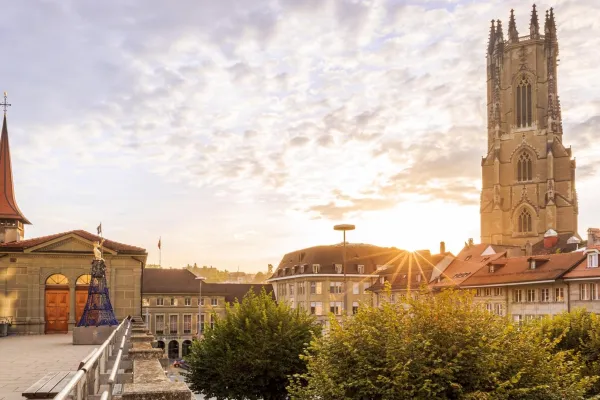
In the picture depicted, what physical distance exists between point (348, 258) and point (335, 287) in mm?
5860

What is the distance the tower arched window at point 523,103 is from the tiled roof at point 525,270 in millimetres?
55958

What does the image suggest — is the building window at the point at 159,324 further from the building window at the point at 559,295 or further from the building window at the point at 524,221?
the building window at the point at 559,295

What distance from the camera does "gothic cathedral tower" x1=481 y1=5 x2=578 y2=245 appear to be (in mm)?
123250

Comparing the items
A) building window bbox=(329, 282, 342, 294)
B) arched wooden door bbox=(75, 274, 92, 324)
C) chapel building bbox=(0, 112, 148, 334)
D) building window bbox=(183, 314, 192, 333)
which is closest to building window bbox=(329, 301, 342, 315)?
building window bbox=(329, 282, 342, 294)

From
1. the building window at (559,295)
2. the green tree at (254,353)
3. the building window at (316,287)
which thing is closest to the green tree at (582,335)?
the green tree at (254,353)

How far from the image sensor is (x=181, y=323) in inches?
4673

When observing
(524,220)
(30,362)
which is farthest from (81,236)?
(524,220)

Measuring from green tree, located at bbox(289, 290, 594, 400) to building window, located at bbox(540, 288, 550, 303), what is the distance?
51.5m

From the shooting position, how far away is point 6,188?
42656mm

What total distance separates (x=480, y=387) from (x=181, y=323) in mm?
104436

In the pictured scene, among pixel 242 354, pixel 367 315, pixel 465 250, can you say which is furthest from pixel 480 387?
pixel 465 250

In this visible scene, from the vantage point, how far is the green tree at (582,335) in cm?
3167

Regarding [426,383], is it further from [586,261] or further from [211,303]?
[211,303]

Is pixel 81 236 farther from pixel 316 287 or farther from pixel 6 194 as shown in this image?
pixel 316 287
